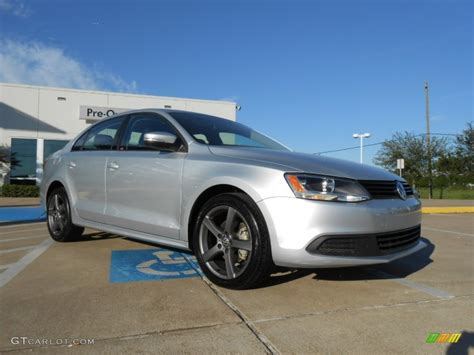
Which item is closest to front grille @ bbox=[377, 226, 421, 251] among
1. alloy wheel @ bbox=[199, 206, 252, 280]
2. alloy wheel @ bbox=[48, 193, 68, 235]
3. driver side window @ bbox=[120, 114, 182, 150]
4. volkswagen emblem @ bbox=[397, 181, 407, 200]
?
volkswagen emblem @ bbox=[397, 181, 407, 200]

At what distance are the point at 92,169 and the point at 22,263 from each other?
1208mm

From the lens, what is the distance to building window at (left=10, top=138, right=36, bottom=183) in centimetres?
2128

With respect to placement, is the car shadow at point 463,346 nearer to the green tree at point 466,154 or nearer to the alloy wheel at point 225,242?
the alloy wheel at point 225,242

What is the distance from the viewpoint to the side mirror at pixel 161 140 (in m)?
3.39

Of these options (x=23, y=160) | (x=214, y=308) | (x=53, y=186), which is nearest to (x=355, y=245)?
(x=214, y=308)

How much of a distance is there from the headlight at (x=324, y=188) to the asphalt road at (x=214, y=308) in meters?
0.78

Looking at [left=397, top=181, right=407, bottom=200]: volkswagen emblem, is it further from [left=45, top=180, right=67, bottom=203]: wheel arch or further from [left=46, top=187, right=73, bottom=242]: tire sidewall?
[left=45, top=180, right=67, bottom=203]: wheel arch

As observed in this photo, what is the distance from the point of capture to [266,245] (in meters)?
2.82

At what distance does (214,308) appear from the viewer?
2664mm

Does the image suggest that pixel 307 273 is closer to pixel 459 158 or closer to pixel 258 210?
pixel 258 210

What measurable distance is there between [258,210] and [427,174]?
32.6m

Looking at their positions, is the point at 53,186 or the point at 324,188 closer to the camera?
the point at 324,188

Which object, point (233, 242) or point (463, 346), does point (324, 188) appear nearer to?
point (233, 242)

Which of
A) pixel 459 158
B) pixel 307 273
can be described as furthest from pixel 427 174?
pixel 307 273
